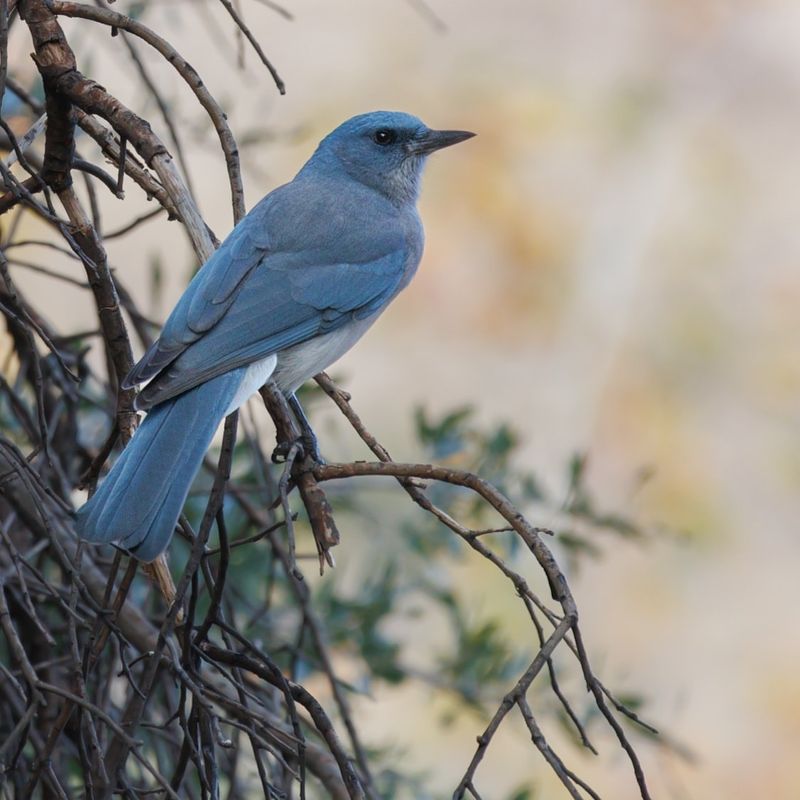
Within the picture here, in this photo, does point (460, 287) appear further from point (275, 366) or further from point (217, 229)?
point (275, 366)

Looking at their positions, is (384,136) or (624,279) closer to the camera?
(384,136)

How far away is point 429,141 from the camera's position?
4.02 meters

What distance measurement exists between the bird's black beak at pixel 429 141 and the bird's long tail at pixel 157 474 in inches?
53.2

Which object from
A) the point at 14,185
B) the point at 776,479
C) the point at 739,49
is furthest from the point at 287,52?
the point at 14,185

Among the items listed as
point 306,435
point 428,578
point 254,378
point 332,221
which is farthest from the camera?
point 428,578

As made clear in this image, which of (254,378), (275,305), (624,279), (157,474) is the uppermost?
(624,279)

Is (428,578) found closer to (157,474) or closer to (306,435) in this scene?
(306,435)

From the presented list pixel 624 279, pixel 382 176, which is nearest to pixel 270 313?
pixel 382 176

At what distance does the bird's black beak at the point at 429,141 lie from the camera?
3959 millimetres

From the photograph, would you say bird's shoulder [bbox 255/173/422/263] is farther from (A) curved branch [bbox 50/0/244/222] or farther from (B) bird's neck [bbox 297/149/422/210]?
(A) curved branch [bbox 50/0/244/222]

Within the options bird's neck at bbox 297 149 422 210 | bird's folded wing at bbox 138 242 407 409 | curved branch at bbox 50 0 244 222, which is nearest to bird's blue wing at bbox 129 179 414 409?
bird's folded wing at bbox 138 242 407 409

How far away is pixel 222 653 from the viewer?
191 centimetres

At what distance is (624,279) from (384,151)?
5.24 meters

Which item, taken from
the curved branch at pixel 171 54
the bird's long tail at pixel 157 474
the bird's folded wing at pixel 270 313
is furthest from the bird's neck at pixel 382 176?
the curved branch at pixel 171 54
